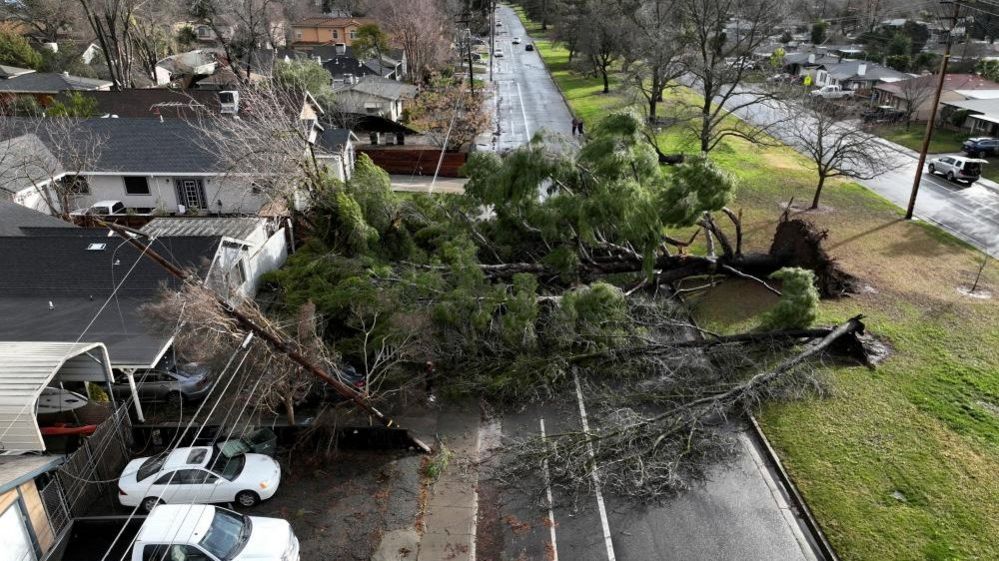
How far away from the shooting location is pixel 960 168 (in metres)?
A: 34.7

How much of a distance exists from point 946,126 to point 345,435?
49509mm

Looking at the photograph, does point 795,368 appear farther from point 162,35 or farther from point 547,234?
point 162,35

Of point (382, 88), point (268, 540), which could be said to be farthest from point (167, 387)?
point (382, 88)

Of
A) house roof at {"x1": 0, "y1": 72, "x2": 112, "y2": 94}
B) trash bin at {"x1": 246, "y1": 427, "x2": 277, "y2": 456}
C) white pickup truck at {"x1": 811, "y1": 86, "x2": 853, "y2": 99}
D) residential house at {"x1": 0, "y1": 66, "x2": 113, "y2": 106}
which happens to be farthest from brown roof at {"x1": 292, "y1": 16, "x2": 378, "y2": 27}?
trash bin at {"x1": 246, "y1": 427, "x2": 277, "y2": 456}

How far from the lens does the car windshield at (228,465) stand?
13578mm

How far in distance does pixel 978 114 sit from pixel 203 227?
155 feet

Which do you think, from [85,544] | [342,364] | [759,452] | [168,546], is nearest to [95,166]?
[342,364]

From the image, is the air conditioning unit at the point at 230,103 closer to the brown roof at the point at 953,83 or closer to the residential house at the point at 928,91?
the residential house at the point at 928,91

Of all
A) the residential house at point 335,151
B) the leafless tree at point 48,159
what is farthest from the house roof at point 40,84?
the residential house at point 335,151

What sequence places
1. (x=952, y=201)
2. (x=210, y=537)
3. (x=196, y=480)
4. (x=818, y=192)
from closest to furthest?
(x=210, y=537) → (x=196, y=480) → (x=818, y=192) → (x=952, y=201)

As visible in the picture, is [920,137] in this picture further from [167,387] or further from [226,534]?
[226,534]

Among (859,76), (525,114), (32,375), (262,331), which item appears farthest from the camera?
(859,76)

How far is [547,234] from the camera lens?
19281 millimetres

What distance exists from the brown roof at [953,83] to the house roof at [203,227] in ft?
156
